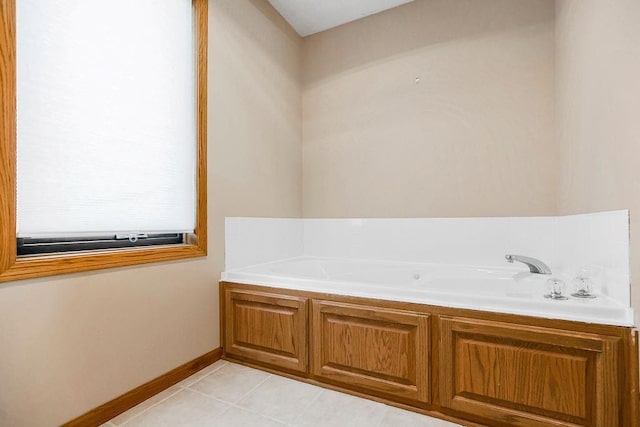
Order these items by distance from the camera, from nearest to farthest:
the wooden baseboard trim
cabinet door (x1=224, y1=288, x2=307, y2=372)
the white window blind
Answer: the white window blind, the wooden baseboard trim, cabinet door (x1=224, y1=288, x2=307, y2=372)

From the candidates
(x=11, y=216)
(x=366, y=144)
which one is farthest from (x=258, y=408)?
(x=366, y=144)

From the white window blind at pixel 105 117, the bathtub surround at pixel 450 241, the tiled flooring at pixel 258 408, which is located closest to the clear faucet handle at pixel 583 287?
the bathtub surround at pixel 450 241

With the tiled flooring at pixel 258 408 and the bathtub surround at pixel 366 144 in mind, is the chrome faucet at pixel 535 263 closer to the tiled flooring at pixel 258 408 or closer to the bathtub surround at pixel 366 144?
the bathtub surround at pixel 366 144

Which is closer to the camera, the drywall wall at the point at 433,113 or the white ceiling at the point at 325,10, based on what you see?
the drywall wall at the point at 433,113

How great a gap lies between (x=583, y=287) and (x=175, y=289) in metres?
2.17

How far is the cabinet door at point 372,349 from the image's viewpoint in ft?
5.16

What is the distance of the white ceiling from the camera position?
260cm

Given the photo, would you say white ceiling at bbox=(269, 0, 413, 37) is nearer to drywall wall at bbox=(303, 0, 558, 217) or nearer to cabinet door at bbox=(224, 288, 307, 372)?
drywall wall at bbox=(303, 0, 558, 217)

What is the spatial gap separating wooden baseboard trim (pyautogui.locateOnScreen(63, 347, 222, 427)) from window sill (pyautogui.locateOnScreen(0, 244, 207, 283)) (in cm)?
67

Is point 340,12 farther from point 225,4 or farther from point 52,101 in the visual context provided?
point 52,101

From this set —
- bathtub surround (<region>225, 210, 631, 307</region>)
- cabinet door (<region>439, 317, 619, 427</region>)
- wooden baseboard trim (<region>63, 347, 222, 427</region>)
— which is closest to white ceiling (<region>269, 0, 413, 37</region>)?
bathtub surround (<region>225, 210, 631, 307</region>)

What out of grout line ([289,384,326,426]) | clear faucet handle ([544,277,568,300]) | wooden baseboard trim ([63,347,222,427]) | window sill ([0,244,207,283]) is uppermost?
window sill ([0,244,207,283])

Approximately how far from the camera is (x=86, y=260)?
4.79 ft

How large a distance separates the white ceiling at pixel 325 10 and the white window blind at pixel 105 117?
991 mm
